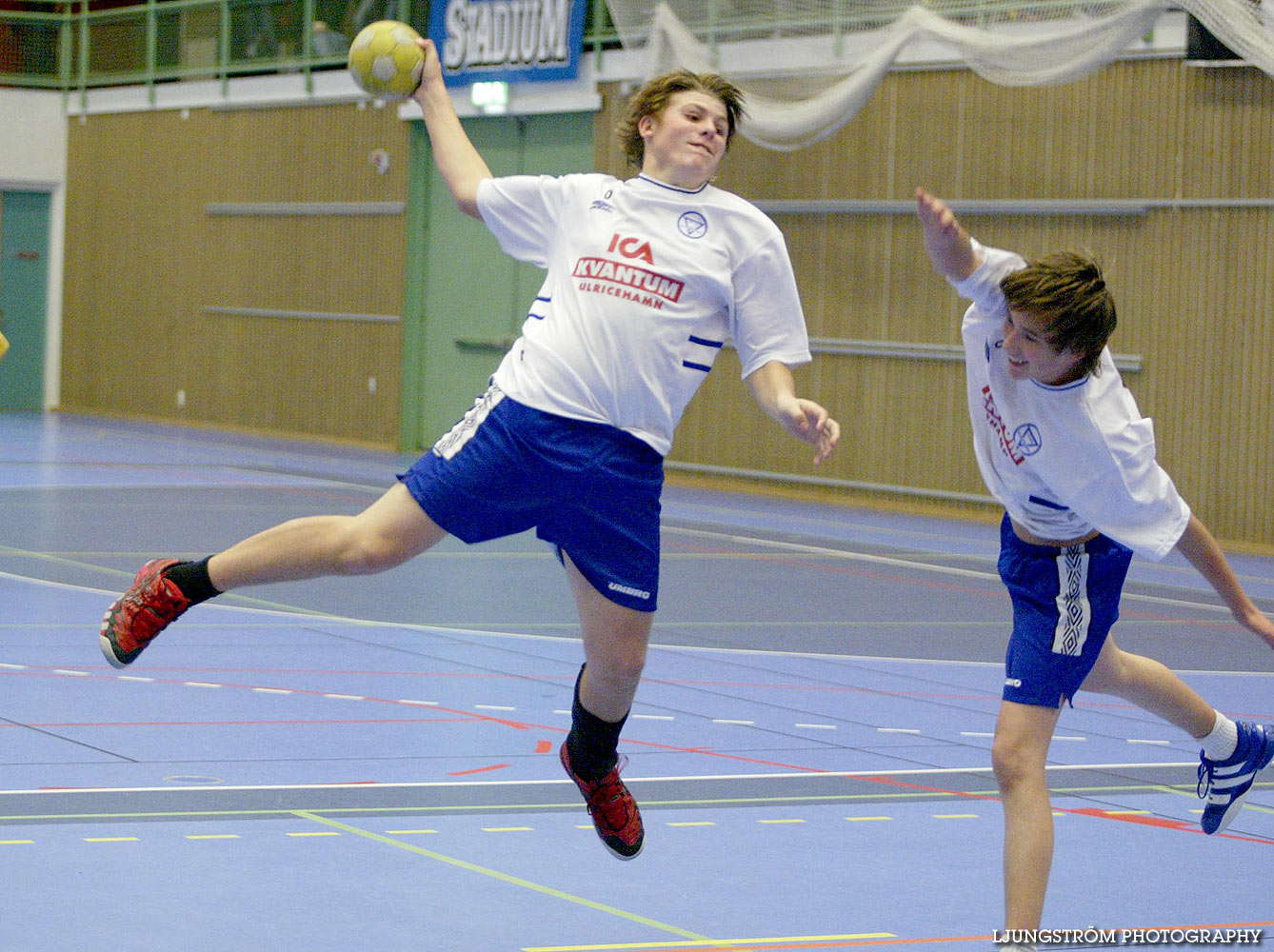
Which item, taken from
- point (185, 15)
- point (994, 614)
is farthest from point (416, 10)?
point (994, 614)

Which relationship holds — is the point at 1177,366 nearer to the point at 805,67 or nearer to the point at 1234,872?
the point at 805,67

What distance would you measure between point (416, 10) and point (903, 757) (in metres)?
16.5

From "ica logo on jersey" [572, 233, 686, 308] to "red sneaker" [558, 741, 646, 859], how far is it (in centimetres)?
120

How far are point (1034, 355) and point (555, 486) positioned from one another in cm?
110

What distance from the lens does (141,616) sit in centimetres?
443

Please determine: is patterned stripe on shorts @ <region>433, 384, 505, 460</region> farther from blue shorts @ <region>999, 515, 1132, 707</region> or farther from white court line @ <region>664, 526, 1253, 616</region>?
white court line @ <region>664, 526, 1253, 616</region>

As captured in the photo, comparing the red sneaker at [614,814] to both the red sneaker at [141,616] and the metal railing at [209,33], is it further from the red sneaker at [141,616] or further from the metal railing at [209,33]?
the metal railing at [209,33]

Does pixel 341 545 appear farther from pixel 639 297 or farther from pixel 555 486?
pixel 639 297

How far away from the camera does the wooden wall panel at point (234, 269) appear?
73.2ft

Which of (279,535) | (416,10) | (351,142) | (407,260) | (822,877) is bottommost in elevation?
(822,877)

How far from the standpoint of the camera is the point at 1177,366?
14.4 meters

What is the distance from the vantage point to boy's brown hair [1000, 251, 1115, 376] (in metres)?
3.90

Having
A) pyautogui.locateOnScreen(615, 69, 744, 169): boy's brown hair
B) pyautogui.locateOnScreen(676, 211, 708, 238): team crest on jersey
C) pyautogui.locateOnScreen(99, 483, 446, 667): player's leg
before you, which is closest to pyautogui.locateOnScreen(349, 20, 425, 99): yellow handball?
pyautogui.locateOnScreen(615, 69, 744, 169): boy's brown hair

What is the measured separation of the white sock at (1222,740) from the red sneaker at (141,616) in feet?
8.54
